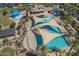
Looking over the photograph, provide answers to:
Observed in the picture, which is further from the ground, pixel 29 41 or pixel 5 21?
pixel 5 21

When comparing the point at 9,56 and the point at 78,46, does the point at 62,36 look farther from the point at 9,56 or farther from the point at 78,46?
the point at 9,56

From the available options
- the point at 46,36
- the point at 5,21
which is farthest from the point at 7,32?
the point at 46,36

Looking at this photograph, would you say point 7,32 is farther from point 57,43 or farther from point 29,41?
point 57,43

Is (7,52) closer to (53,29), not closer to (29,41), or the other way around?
(29,41)

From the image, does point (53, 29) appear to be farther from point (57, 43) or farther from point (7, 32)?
point (7, 32)

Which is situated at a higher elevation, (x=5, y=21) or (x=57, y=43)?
(x=5, y=21)

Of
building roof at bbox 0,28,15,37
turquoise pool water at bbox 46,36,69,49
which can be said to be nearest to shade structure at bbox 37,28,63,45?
turquoise pool water at bbox 46,36,69,49

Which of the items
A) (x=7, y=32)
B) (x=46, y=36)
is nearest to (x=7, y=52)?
(x=7, y=32)

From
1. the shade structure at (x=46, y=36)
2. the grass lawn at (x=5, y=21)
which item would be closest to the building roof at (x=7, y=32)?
the grass lawn at (x=5, y=21)

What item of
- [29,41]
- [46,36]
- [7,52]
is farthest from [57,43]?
[7,52]

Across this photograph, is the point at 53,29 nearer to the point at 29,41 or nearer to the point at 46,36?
the point at 46,36
